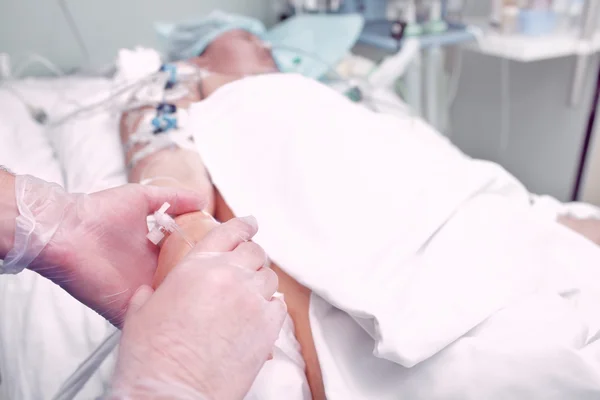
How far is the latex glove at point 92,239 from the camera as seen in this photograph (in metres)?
0.59

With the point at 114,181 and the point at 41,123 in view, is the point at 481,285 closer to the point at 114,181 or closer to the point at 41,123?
the point at 114,181

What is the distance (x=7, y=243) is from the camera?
582 mm

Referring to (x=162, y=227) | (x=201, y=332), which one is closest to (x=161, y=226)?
(x=162, y=227)

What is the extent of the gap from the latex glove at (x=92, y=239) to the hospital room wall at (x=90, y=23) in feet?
4.29

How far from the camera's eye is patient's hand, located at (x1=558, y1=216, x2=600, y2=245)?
994 millimetres

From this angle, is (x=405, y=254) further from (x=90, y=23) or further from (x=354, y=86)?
(x=90, y=23)

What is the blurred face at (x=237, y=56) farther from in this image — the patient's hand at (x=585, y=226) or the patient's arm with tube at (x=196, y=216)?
the patient's hand at (x=585, y=226)

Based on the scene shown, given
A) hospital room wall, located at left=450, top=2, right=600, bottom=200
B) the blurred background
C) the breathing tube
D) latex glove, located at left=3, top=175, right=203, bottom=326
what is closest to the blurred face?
the breathing tube

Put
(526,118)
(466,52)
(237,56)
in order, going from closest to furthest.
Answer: (237,56)
(526,118)
(466,52)

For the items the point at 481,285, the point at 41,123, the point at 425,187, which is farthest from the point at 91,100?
the point at 481,285

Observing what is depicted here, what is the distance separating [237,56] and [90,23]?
0.69 metres

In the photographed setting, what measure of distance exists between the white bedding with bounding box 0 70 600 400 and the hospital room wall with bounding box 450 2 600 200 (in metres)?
0.95

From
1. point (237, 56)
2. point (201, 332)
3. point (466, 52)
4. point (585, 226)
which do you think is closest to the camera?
point (201, 332)

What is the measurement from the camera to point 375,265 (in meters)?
0.71
